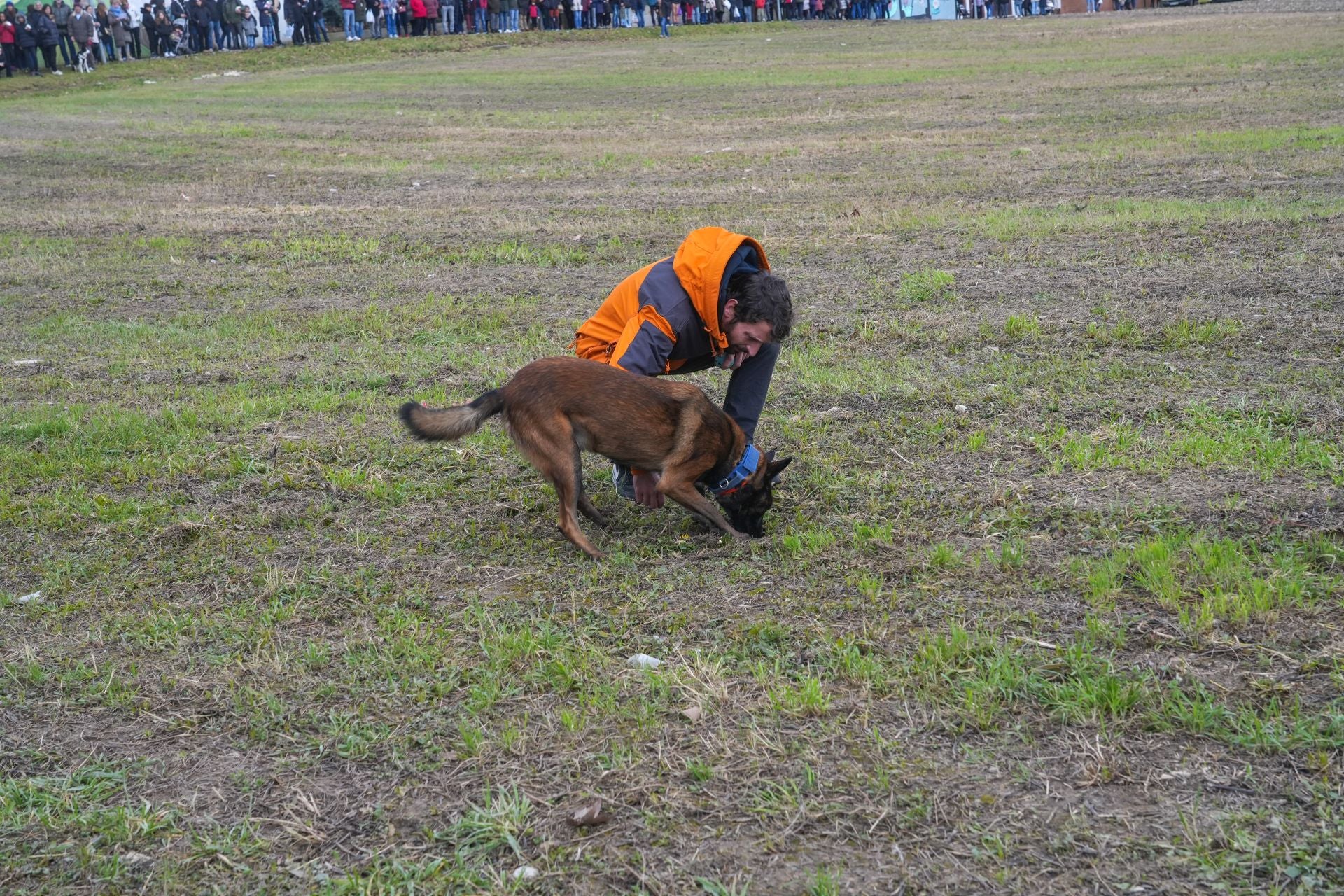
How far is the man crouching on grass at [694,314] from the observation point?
591cm

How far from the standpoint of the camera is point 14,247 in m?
13.1

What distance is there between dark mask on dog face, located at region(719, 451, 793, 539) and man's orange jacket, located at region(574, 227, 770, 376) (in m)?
0.66

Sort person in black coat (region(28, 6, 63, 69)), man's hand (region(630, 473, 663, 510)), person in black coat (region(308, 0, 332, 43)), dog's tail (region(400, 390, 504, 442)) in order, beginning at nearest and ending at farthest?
1. dog's tail (region(400, 390, 504, 442))
2. man's hand (region(630, 473, 663, 510))
3. person in black coat (region(28, 6, 63, 69))
4. person in black coat (region(308, 0, 332, 43))

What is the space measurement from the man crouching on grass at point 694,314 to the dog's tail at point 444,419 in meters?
0.73

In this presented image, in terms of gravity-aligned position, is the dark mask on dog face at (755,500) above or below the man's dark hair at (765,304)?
below

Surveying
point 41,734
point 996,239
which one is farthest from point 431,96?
point 41,734

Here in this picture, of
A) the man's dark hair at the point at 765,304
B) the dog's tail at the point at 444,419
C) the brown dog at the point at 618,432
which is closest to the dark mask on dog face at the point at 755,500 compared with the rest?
the brown dog at the point at 618,432

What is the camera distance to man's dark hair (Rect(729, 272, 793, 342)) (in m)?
5.87

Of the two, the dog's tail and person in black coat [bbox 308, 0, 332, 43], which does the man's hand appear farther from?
person in black coat [bbox 308, 0, 332, 43]

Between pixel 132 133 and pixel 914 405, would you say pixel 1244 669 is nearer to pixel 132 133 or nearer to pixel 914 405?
pixel 914 405

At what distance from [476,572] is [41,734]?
1.90 metres

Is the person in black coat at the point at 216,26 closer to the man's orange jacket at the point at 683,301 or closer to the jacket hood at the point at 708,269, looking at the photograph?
the man's orange jacket at the point at 683,301

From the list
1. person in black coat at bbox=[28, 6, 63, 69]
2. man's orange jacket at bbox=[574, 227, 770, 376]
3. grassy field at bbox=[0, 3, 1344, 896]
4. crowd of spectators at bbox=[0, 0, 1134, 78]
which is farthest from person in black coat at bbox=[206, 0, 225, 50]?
man's orange jacket at bbox=[574, 227, 770, 376]

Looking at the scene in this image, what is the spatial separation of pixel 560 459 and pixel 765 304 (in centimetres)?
122
